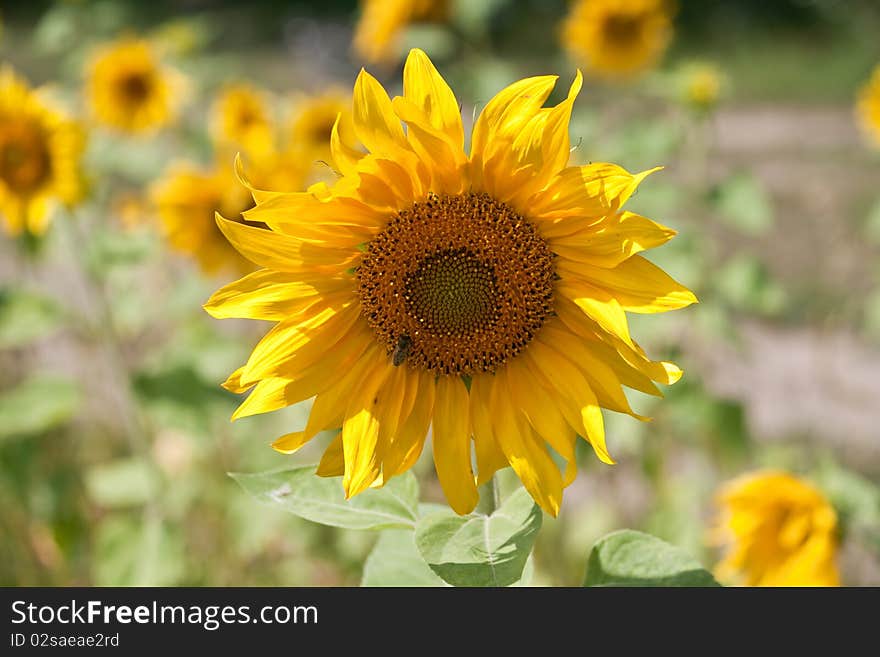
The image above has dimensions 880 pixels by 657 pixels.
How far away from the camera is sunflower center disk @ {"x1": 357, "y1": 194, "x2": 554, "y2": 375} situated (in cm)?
127

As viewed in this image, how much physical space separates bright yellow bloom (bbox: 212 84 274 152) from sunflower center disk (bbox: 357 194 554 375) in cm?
200

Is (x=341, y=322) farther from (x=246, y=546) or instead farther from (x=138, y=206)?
(x=138, y=206)

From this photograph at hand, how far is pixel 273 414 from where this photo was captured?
10.3ft

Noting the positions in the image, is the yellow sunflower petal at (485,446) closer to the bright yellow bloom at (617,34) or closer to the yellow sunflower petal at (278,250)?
the yellow sunflower petal at (278,250)

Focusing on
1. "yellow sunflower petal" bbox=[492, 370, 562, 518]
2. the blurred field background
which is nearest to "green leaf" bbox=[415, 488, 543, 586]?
"yellow sunflower petal" bbox=[492, 370, 562, 518]

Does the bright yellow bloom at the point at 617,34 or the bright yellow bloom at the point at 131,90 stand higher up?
the bright yellow bloom at the point at 617,34

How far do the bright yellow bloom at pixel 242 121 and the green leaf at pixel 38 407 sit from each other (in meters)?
0.99

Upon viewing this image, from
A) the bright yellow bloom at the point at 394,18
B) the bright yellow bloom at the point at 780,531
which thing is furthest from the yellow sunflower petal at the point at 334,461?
the bright yellow bloom at the point at 394,18

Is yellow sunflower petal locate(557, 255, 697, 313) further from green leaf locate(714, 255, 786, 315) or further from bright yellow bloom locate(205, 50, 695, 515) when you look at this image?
green leaf locate(714, 255, 786, 315)

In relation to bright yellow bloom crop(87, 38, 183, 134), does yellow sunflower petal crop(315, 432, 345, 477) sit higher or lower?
lower

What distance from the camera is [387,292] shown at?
1.31 m

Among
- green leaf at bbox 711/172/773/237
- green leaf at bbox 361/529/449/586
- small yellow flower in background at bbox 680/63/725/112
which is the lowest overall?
green leaf at bbox 361/529/449/586

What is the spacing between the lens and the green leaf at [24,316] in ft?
8.32

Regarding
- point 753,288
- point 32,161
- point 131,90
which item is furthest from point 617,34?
point 32,161
